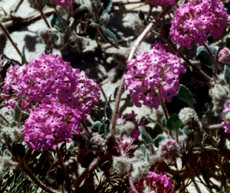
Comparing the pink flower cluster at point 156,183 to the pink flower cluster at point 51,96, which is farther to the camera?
the pink flower cluster at point 156,183

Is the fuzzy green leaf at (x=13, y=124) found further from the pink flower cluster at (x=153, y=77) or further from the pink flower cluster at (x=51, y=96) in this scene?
the pink flower cluster at (x=153, y=77)

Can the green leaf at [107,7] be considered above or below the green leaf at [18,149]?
above

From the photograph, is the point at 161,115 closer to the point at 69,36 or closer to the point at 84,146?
the point at 84,146

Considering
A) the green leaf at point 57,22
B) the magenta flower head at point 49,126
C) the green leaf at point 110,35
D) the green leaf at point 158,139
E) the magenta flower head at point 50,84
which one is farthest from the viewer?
the green leaf at point 57,22

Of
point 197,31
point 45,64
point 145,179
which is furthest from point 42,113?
point 197,31

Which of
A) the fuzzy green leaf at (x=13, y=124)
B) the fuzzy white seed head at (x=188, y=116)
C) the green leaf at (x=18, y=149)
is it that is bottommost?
the fuzzy white seed head at (x=188, y=116)

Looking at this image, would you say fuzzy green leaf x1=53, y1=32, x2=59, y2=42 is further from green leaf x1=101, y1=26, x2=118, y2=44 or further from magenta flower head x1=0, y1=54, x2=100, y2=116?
magenta flower head x1=0, y1=54, x2=100, y2=116

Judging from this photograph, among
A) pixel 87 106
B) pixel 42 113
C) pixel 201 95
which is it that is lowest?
pixel 201 95

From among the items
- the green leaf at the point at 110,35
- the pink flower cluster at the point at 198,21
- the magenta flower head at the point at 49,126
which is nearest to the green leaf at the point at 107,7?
the green leaf at the point at 110,35
